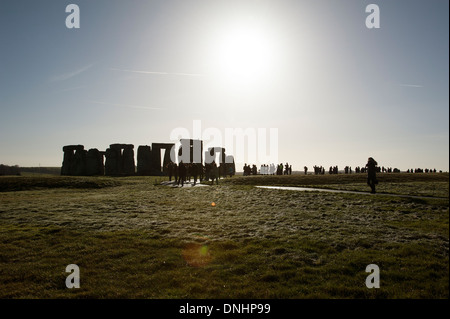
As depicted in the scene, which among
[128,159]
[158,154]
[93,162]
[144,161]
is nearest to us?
[144,161]

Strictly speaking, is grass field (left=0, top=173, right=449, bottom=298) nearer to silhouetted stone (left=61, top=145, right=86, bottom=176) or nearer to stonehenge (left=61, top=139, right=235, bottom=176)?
stonehenge (left=61, top=139, right=235, bottom=176)

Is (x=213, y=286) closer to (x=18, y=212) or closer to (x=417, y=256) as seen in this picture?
(x=417, y=256)

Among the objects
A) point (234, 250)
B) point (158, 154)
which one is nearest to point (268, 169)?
point (158, 154)

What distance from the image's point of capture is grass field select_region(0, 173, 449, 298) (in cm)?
664

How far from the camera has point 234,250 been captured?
9.02 m

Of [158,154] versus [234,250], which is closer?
[234,250]

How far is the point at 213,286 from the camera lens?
6816 millimetres

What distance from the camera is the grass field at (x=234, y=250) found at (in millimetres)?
6641

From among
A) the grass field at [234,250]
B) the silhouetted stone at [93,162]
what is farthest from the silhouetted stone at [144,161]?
Result: the grass field at [234,250]

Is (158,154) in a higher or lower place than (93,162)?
higher

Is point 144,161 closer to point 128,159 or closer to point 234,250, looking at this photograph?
point 128,159

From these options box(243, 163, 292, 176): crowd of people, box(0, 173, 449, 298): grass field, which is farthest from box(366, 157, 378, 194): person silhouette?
box(243, 163, 292, 176): crowd of people

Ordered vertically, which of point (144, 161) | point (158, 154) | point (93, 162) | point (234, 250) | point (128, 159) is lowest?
point (234, 250)
